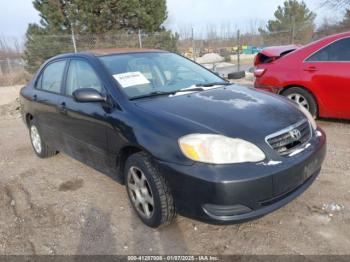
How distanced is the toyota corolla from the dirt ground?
264mm

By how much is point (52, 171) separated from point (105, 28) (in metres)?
13.6

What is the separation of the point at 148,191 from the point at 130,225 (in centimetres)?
45

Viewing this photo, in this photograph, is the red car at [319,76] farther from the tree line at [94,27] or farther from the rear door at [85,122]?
the tree line at [94,27]

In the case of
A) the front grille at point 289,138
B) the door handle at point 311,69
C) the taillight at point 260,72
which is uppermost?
the door handle at point 311,69

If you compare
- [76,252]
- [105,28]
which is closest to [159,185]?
[76,252]

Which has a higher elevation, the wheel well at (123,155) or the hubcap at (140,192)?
the wheel well at (123,155)

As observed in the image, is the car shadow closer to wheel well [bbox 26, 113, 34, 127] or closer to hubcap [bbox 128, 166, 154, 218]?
hubcap [bbox 128, 166, 154, 218]

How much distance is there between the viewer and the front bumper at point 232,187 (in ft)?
7.73

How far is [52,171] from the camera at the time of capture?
15.1ft

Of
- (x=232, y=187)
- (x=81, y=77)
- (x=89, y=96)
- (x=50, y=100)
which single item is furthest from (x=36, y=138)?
(x=232, y=187)

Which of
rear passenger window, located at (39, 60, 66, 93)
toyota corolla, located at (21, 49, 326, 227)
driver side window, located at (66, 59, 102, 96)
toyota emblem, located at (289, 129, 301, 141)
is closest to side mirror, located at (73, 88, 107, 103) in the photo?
toyota corolla, located at (21, 49, 326, 227)

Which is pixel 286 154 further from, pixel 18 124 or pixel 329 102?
pixel 18 124

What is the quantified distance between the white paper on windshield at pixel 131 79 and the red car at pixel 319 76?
313 centimetres

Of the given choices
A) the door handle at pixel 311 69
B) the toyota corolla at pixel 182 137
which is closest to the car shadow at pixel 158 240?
the toyota corolla at pixel 182 137
